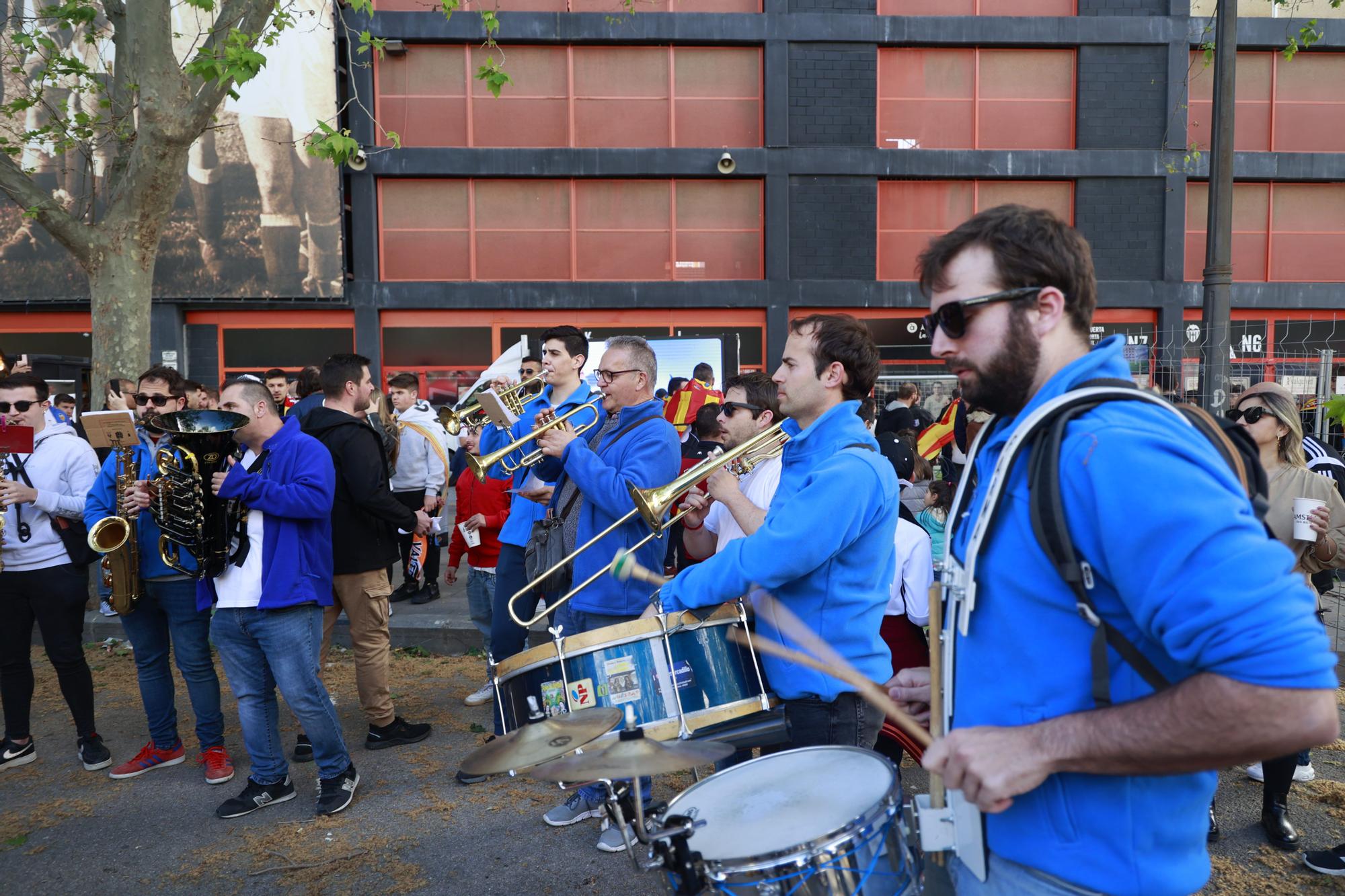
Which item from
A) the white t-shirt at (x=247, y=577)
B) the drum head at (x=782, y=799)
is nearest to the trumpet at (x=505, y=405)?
the white t-shirt at (x=247, y=577)

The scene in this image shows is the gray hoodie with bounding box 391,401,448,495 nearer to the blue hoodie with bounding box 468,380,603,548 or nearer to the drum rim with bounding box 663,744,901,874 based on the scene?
the blue hoodie with bounding box 468,380,603,548

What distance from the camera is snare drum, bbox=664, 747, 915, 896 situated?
1847 mm

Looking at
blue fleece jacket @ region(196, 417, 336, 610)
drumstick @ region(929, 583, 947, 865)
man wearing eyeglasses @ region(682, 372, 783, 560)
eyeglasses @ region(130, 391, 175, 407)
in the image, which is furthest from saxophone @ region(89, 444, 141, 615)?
drumstick @ region(929, 583, 947, 865)

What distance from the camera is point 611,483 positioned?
162 inches

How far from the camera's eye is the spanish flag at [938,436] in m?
9.05

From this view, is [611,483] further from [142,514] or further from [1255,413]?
[1255,413]

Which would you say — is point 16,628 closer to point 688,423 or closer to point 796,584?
point 796,584

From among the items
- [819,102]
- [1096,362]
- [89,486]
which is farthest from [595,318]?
[1096,362]

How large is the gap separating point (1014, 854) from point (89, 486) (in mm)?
5528

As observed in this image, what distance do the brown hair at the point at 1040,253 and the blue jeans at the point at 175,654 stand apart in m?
4.68

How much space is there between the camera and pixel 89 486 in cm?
537

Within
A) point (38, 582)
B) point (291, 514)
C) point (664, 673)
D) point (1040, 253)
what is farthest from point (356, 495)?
point (1040, 253)

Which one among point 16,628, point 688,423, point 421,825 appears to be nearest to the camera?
point 421,825

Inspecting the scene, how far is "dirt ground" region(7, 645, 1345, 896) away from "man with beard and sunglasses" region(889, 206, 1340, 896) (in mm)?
2741
